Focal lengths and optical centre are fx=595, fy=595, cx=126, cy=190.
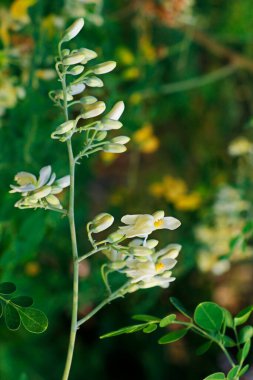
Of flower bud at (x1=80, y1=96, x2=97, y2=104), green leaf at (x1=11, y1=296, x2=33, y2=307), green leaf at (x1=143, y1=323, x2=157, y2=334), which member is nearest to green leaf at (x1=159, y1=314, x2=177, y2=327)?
green leaf at (x1=143, y1=323, x2=157, y2=334)

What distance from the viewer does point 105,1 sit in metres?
1.42

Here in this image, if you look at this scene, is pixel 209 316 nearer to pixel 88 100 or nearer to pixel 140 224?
pixel 140 224

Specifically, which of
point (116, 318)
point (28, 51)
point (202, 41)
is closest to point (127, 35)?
point (202, 41)

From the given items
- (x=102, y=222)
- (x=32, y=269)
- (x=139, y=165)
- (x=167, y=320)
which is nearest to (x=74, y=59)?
(x=102, y=222)

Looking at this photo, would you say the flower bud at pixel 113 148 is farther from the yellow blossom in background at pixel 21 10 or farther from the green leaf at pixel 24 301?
the yellow blossom in background at pixel 21 10

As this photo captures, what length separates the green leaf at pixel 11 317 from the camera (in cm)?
56

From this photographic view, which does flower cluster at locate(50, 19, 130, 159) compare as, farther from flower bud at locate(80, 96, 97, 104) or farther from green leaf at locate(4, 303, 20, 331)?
green leaf at locate(4, 303, 20, 331)

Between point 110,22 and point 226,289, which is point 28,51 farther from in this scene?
point 226,289

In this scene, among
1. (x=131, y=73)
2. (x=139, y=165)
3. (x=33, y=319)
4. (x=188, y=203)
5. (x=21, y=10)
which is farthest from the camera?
(x=139, y=165)

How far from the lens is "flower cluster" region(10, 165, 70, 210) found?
572 mm

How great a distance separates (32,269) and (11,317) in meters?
0.78

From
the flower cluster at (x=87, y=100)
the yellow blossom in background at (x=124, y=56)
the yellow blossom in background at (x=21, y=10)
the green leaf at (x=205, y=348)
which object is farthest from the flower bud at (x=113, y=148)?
the yellow blossom in background at (x=124, y=56)

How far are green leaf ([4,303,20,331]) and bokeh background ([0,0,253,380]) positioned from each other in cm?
15

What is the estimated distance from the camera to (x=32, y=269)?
134cm
